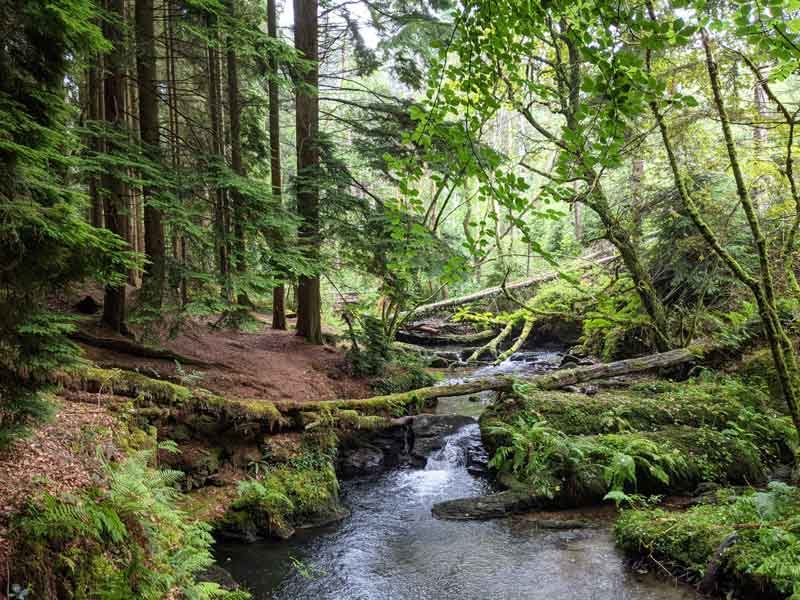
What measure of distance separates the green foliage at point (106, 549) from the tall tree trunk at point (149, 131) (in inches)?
182

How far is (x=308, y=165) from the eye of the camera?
485 inches

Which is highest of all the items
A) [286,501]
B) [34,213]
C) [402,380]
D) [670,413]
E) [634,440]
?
[34,213]

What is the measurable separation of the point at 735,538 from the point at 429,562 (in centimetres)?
345

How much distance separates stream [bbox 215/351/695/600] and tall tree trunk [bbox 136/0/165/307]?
4.47 meters

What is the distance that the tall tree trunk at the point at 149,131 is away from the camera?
870cm

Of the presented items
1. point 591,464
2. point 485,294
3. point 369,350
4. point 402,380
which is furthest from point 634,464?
point 485,294

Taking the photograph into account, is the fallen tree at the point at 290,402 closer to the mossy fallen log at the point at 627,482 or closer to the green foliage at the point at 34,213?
the green foliage at the point at 34,213

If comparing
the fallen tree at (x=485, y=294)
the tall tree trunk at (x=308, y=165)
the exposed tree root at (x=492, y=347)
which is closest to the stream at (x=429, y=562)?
the tall tree trunk at (x=308, y=165)

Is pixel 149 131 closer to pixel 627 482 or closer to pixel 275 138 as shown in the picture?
pixel 275 138

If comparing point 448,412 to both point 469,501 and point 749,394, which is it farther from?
point 749,394

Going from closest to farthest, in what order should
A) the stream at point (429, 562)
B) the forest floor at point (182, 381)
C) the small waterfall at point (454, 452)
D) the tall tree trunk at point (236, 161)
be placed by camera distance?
the forest floor at point (182, 381)
the stream at point (429, 562)
the tall tree trunk at point (236, 161)
the small waterfall at point (454, 452)

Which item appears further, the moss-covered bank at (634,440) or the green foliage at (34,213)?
the moss-covered bank at (634,440)

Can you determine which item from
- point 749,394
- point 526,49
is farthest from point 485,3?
point 749,394

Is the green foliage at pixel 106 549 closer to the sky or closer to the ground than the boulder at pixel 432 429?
closer to the sky
